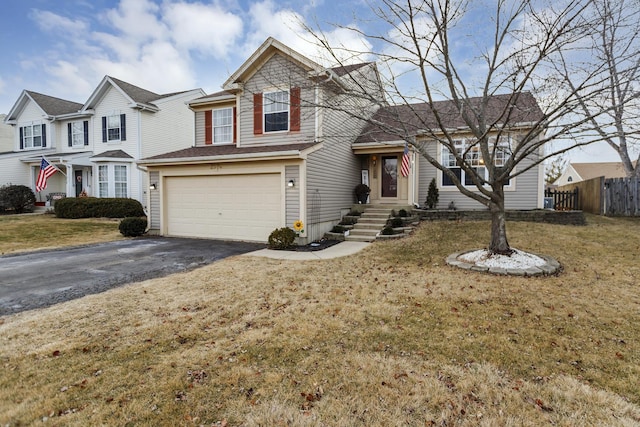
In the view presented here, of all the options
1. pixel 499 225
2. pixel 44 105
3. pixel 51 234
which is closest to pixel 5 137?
pixel 44 105

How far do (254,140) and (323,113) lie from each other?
2.78 m

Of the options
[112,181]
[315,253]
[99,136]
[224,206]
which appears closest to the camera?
[315,253]

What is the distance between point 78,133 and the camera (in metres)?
20.9

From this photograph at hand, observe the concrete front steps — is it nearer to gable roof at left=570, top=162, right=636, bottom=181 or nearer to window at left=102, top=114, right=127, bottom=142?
window at left=102, top=114, right=127, bottom=142

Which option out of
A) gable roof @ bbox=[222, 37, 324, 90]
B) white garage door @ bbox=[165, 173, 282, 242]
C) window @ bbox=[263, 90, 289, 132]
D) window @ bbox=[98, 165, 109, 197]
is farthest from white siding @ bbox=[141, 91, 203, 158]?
→ window @ bbox=[263, 90, 289, 132]

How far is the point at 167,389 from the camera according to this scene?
9.21ft

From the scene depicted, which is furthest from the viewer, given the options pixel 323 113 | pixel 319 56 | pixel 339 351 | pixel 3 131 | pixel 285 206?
pixel 3 131

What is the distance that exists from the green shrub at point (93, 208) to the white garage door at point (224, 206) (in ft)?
21.9

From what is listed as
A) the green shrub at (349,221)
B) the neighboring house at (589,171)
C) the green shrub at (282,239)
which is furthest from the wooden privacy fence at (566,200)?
the neighboring house at (589,171)

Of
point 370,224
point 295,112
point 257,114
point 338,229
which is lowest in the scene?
point 338,229

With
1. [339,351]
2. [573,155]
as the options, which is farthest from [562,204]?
[339,351]

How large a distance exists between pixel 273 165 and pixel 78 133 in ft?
58.5

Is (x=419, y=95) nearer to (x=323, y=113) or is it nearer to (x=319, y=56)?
(x=319, y=56)

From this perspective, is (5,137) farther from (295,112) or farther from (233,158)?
(295,112)
